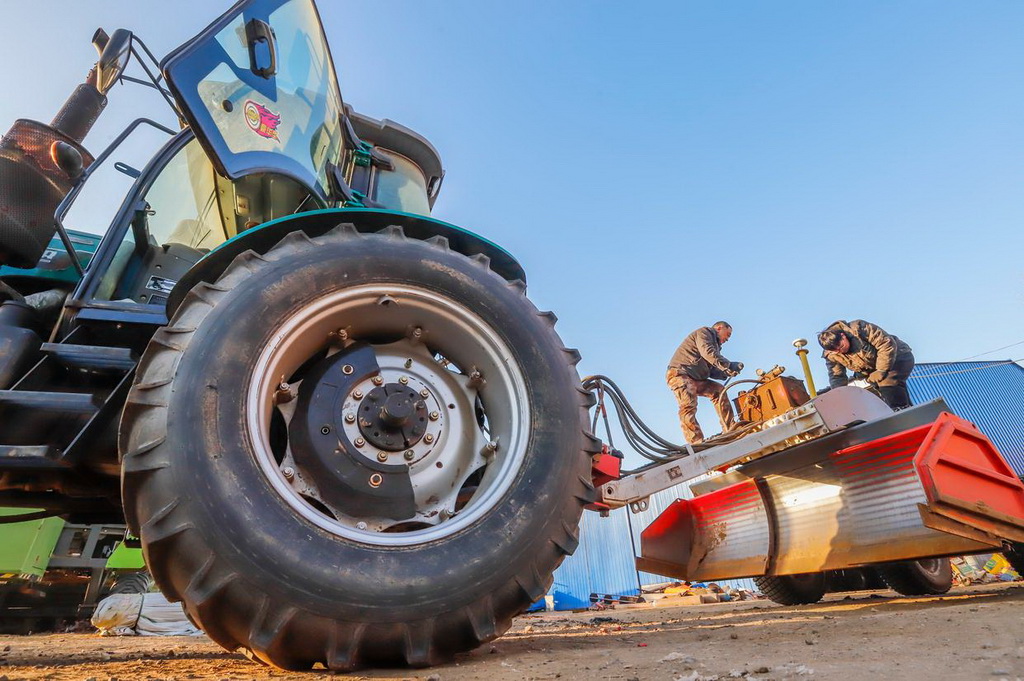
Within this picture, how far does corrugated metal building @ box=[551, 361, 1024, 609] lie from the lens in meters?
12.0

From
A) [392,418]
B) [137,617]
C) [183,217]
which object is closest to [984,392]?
[392,418]

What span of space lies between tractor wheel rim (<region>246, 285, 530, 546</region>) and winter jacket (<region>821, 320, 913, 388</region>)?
14.8 feet

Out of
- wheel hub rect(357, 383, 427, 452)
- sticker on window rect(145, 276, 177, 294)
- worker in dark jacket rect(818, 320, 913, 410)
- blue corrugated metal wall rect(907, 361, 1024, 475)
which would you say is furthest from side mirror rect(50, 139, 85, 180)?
blue corrugated metal wall rect(907, 361, 1024, 475)

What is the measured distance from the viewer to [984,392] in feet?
45.7

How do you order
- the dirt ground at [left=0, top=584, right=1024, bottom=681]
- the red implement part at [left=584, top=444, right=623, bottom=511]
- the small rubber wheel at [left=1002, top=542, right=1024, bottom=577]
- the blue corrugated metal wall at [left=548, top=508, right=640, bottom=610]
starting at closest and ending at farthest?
the dirt ground at [left=0, top=584, right=1024, bottom=681] → the red implement part at [left=584, top=444, right=623, bottom=511] → the small rubber wheel at [left=1002, top=542, right=1024, bottom=577] → the blue corrugated metal wall at [left=548, top=508, right=640, bottom=610]

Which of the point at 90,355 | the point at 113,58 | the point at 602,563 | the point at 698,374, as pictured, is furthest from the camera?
the point at 602,563

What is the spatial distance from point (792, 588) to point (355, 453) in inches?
170

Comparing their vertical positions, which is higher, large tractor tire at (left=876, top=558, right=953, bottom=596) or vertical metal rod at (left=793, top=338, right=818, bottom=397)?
vertical metal rod at (left=793, top=338, right=818, bottom=397)

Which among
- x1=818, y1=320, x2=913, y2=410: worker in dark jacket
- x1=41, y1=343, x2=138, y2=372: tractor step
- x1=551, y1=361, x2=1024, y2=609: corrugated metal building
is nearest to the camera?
x1=41, y1=343, x2=138, y2=372: tractor step

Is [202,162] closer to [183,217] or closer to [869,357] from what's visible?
[183,217]

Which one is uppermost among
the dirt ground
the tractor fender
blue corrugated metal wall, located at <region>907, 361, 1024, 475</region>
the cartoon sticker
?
blue corrugated metal wall, located at <region>907, 361, 1024, 475</region>

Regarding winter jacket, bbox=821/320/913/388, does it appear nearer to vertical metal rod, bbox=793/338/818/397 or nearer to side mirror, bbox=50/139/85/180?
vertical metal rod, bbox=793/338/818/397

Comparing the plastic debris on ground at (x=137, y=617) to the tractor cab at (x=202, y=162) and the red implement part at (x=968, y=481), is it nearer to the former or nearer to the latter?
the tractor cab at (x=202, y=162)

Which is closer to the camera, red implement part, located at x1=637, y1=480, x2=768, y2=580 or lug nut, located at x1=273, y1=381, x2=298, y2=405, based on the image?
lug nut, located at x1=273, y1=381, x2=298, y2=405
